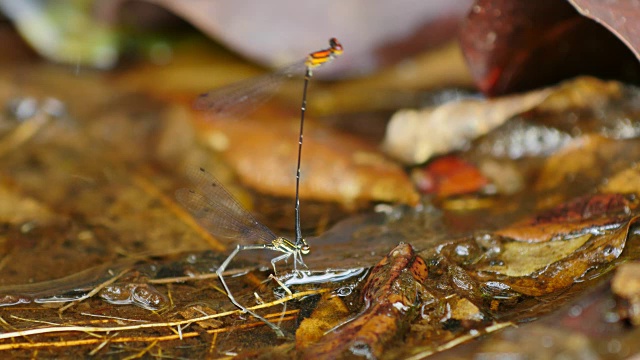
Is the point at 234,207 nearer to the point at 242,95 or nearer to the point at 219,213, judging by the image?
the point at 219,213

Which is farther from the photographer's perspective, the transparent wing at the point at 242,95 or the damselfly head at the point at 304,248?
the transparent wing at the point at 242,95

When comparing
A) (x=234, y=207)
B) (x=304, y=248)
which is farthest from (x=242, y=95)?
(x=304, y=248)

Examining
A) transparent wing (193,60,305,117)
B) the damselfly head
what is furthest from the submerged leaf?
transparent wing (193,60,305,117)

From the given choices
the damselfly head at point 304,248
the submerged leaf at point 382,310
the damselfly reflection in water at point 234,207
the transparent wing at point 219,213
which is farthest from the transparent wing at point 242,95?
the submerged leaf at point 382,310

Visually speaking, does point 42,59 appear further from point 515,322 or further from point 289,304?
point 515,322

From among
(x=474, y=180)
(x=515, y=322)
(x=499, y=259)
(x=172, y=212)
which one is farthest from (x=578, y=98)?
(x=172, y=212)

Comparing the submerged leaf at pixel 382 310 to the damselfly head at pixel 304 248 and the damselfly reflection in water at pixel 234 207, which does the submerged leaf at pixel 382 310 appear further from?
the damselfly head at pixel 304 248

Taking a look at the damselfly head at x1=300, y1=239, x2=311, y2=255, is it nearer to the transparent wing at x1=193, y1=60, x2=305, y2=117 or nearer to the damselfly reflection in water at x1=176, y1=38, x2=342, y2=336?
the damselfly reflection in water at x1=176, y1=38, x2=342, y2=336

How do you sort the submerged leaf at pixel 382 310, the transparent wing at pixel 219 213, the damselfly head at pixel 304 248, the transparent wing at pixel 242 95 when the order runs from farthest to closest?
the transparent wing at pixel 242 95
the transparent wing at pixel 219 213
the damselfly head at pixel 304 248
the submerged leaf at pixel 382 310
